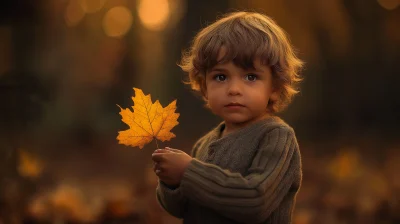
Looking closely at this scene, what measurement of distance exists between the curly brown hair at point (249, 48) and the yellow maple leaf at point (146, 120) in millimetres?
204

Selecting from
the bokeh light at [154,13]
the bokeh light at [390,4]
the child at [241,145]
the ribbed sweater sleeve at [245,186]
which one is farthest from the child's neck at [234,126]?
the bokeh light at [390,4]

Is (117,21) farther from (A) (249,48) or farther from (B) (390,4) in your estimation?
(A) (249,48)

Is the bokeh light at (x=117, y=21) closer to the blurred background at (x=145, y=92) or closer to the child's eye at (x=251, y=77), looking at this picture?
the blurred background at (x=145, y=92)

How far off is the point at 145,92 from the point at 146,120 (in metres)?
2.03

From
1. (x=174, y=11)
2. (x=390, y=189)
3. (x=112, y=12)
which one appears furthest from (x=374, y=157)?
(x=112, y=12)

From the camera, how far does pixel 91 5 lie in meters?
3.89

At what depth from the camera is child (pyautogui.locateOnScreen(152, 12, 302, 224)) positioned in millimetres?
1650

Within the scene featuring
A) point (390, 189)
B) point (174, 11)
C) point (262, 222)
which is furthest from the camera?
point (174, 11)

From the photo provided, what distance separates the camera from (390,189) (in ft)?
11.9

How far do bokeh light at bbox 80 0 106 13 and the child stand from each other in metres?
2.17

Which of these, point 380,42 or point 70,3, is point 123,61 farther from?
point 380,42

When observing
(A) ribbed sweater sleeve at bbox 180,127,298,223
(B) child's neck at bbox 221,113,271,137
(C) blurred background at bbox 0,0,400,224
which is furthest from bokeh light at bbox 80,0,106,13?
(A) ribbed sweater sleeve at bbox 180,127,298,223

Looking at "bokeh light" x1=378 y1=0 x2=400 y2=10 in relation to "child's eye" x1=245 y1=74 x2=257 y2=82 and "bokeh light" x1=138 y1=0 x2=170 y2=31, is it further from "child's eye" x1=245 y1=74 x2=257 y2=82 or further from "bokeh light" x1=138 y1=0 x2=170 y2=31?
"child's eye" x1=245 y1=74 x2=257 y2=82

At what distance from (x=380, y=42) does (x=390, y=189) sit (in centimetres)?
101
